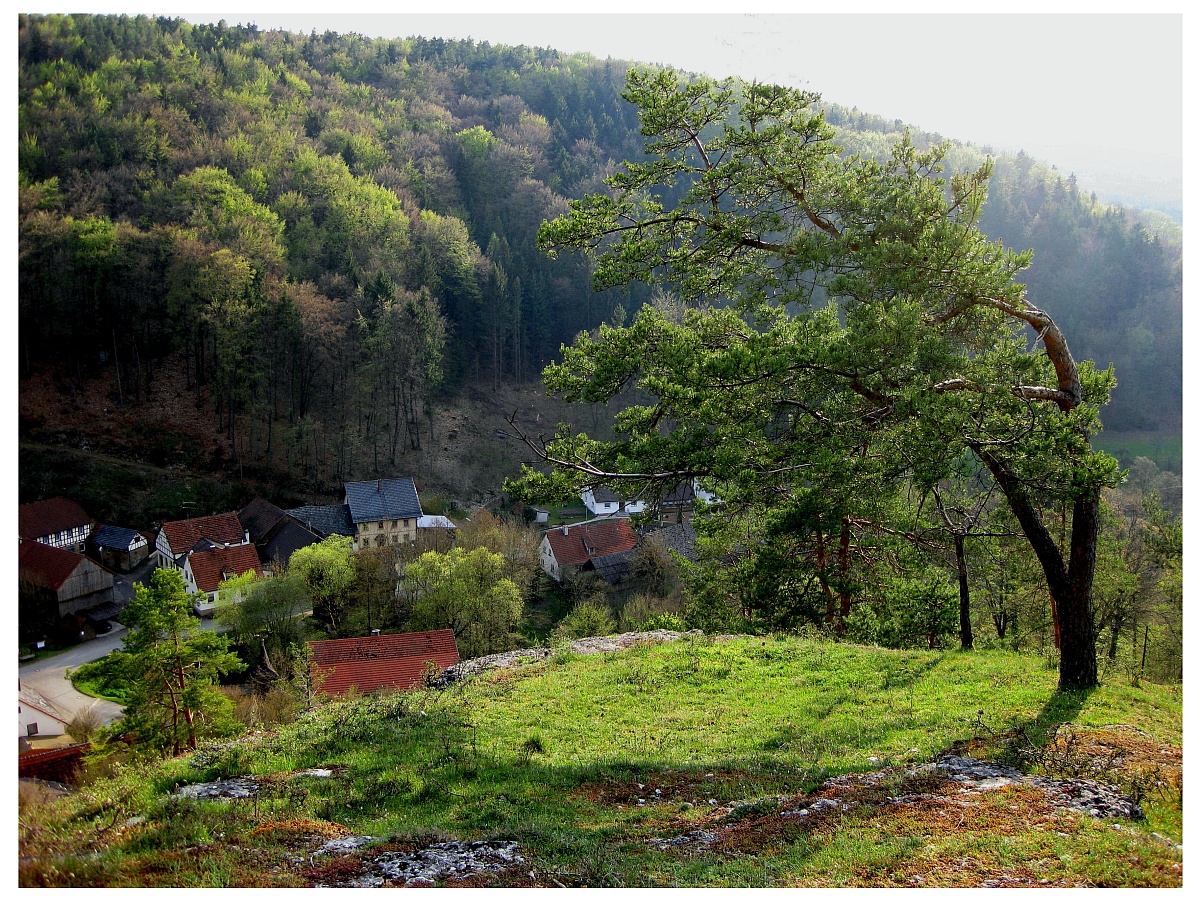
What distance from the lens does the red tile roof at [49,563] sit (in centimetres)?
2950

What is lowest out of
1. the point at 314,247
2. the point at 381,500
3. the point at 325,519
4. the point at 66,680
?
the point at 66,680

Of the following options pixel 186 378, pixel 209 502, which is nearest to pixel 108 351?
pixel 186 378

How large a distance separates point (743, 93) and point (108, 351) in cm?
4417

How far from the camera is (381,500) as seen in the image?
38094 mm

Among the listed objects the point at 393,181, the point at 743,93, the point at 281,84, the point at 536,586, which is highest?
the point at 281,84

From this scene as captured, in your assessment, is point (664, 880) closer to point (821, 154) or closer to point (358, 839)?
point (358, 839)

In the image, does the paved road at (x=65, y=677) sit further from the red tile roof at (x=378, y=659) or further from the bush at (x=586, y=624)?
the bush at (x=586, y=624)

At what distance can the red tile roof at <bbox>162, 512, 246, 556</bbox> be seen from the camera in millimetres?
33375

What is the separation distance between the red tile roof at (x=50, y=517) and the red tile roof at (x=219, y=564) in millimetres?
7439

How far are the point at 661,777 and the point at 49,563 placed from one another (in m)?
32.4

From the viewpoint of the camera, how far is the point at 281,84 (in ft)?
211

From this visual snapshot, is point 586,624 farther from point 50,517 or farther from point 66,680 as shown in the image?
point 50,517

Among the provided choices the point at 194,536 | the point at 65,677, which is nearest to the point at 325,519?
the point at 194,536
